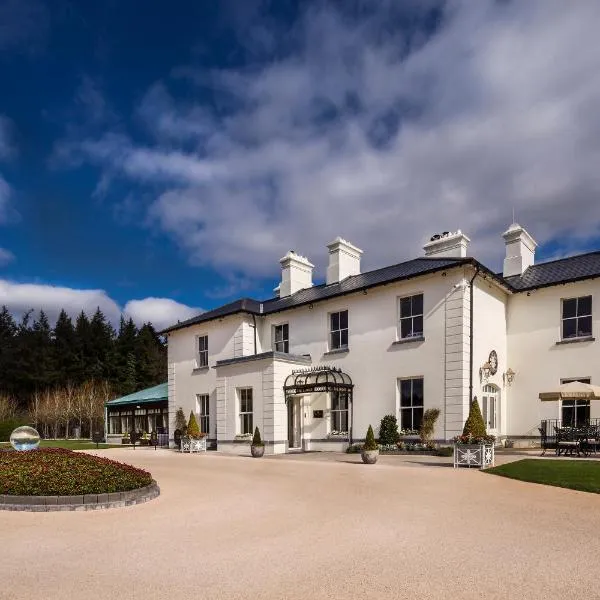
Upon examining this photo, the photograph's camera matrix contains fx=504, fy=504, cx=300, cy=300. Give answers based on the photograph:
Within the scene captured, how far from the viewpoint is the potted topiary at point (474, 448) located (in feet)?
46.5

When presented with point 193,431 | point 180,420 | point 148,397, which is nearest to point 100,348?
point 148,397

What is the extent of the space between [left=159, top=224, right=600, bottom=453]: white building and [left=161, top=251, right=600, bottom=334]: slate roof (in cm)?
8

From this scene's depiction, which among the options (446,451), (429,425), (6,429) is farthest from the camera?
(6,429)

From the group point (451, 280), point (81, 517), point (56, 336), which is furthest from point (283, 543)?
point (56, 336)

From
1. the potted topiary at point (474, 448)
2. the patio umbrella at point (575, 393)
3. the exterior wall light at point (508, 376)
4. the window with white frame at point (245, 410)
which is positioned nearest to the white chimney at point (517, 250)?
the exterior wall light at point (508, 376)

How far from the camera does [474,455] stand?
14281 mm

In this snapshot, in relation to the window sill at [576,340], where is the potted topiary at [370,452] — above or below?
below

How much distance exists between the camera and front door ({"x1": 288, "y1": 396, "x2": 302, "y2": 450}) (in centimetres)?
2173

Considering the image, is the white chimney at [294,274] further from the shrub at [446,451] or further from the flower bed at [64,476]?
the flower bed at [64,476]

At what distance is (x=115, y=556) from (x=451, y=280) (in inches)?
600

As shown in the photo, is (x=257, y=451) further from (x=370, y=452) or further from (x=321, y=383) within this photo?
(x=370, y=452)

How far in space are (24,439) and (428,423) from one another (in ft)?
42.5

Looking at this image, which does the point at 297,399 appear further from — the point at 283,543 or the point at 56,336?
the point at 56,336

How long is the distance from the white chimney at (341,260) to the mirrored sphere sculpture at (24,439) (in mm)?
14457
